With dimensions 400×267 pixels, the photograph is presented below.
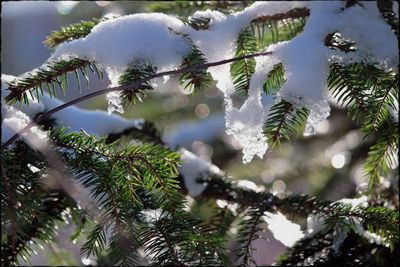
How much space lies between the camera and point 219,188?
1397 millimetres

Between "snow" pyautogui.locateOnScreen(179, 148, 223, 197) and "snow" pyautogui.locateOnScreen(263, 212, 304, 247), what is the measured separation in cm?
22

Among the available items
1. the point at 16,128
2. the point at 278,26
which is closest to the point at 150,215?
the point at 16,128

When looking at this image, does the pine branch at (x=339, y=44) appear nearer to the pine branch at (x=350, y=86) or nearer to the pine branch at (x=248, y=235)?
the pine branch at (x=350, y=86)

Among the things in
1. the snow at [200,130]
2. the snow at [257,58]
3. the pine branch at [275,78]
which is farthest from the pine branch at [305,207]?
the snow at [200,130]

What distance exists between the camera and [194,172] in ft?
4.71

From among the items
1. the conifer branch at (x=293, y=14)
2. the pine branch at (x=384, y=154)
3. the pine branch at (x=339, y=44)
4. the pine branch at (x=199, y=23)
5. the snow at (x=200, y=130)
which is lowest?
the snow at (x=200, y=130)

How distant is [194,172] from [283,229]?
31cm

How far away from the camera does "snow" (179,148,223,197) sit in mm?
1409

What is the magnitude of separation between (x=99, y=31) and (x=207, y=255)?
0.51 meters

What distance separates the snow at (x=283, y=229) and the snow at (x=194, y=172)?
0.22m

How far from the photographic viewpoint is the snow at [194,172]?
1.41 m

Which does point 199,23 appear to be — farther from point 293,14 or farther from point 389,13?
point 389,13

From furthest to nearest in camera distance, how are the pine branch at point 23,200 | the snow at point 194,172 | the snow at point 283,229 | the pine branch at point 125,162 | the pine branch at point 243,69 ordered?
the snow at point 194,172
the snow at point 283,229
the pine branch at point 243,69
the pine branch at point 125,162
the pine branch at point 23,200

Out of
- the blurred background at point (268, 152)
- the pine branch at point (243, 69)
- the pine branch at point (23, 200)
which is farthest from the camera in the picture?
the blurred background at point (268, 152)
